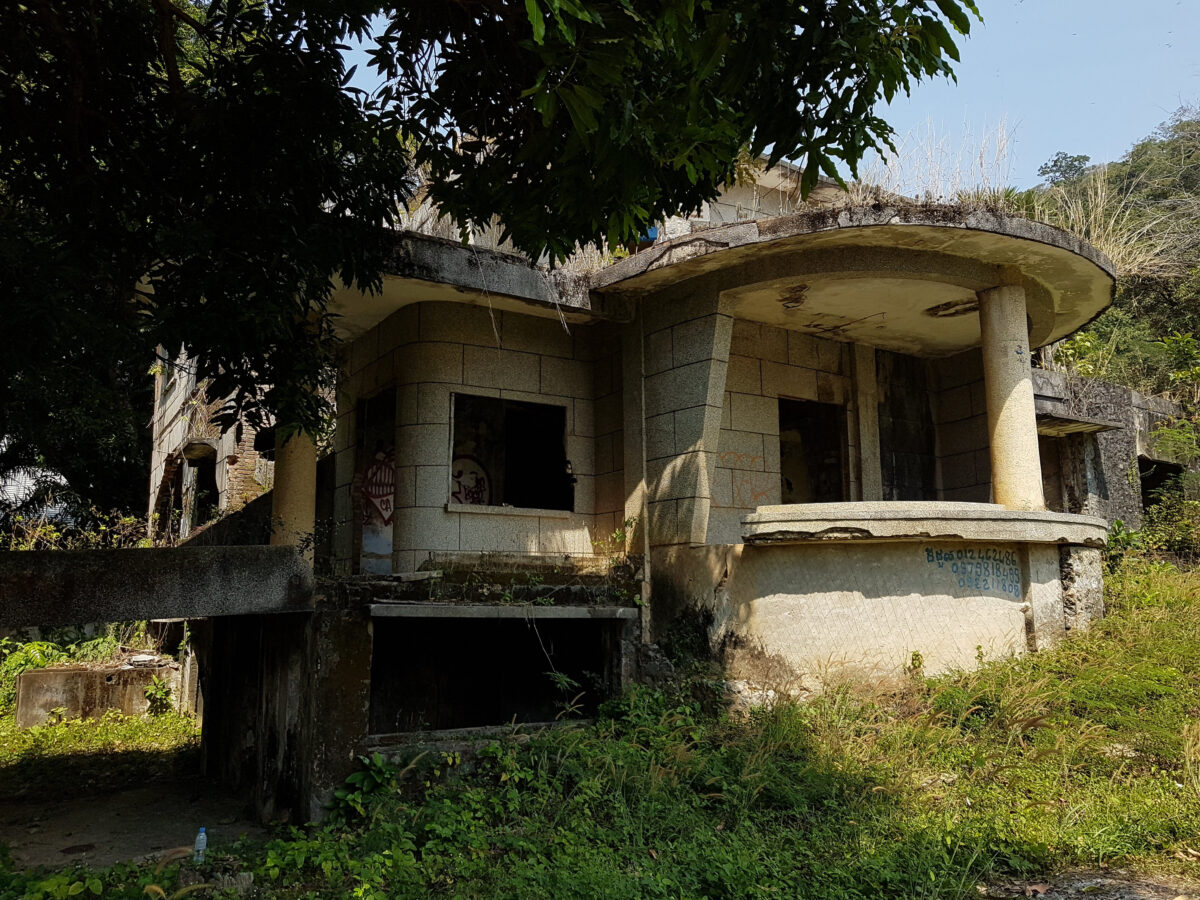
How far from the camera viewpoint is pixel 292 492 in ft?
26.8

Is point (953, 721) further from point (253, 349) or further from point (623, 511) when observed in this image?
point (253, 349)

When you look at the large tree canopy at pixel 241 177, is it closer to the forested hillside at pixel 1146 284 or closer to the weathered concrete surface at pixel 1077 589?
the weathered concrete surface at pixel 1077 589

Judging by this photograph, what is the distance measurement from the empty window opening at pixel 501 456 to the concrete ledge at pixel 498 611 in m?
3.88

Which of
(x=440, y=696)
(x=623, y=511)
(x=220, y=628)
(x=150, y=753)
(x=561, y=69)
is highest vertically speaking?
(x=561, y=69)

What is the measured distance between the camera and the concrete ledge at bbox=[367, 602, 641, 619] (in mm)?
6590

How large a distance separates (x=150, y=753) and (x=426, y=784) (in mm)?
4724

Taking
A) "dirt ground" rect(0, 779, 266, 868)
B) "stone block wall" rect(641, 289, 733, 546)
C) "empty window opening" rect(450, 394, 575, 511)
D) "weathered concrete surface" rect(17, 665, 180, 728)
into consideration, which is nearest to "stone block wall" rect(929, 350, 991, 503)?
"stone block wall" rect(641, 289, 733, 546)

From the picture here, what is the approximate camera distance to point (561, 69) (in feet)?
12.2

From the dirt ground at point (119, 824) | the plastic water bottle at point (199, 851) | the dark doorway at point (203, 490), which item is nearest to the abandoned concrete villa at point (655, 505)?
the dirt ground at point (119, 824)

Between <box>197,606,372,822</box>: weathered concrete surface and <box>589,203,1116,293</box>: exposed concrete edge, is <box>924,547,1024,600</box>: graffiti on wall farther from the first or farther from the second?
<box>197,606,372,822</box>: weathered concrete surface

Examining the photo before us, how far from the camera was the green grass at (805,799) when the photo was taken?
4941 millimetres

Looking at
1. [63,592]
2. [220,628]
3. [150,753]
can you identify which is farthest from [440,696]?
[63,592]

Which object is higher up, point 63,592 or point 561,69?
point 561,69

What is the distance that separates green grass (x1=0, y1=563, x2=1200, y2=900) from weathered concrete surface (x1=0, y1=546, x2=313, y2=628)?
54.0 inches
